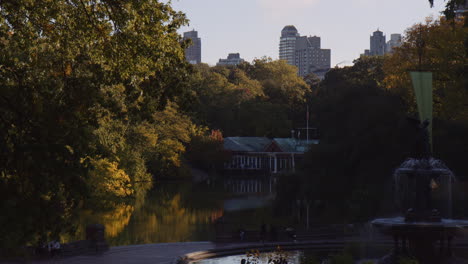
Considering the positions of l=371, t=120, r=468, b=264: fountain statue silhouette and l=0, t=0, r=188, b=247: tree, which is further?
l=371, t=120, r=468, b=264: fountain statue silhouette

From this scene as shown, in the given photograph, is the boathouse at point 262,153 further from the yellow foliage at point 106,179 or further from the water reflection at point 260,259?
the water reflection at point 260,259

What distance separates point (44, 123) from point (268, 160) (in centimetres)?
8875

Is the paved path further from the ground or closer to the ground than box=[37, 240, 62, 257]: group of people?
closer to the ground

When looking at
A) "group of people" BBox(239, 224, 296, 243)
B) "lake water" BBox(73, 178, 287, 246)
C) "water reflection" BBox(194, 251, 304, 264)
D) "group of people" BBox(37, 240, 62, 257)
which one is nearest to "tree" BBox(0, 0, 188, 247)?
"group of people" BBox(37, 240, 62, 257)

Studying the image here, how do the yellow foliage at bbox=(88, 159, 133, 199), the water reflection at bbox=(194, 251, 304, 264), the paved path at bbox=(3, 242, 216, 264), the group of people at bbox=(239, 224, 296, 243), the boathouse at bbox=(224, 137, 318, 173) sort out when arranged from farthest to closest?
the boathouse at bbox=(224, 137, 318, 173)
the yellow foliage at bbox=(88, 159, 133, 199)
the group of people at bbox=(239, 224, 296, 243)
the water reflection at bbox=(194, 251, 304, 264)
the paved path at bbox=(3, 242, 216, 264)

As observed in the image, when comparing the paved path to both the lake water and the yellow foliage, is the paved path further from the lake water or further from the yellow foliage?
the yellow foliage

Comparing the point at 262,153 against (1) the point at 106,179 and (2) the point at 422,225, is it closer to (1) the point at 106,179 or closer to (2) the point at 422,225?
(1) the point at 106,179

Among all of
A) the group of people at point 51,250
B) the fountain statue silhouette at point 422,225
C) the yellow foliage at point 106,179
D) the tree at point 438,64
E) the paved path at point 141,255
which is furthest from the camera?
the yellow foliage at point 106,179

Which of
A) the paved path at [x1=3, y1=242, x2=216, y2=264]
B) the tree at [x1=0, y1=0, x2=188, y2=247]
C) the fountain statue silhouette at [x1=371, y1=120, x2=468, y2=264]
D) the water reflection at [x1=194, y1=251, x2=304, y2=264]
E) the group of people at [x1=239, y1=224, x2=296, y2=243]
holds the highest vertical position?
the tree at [x1=0, y1=0, x2=188, y2=247]

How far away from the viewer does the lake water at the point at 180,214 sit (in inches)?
1444

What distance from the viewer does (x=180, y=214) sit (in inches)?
1858

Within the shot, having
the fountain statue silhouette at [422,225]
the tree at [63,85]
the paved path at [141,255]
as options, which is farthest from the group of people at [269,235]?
the tree at [63,85]

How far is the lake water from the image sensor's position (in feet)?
120

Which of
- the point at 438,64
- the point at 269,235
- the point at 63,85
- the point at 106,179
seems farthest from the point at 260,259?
the point at 438,64
